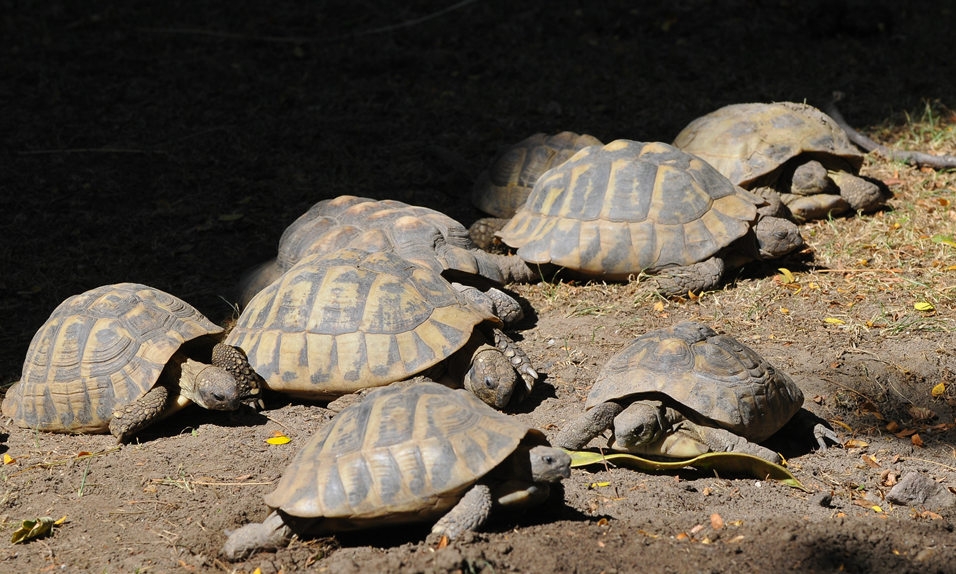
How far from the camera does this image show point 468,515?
2.88 meters

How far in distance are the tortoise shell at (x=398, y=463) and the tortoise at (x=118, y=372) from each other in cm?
129

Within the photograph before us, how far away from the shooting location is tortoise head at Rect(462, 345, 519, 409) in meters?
4.05

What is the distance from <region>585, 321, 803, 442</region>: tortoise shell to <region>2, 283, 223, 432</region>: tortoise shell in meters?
2.32

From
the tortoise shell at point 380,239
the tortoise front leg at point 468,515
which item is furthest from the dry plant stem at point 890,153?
the tortoise front leg at point 468,515

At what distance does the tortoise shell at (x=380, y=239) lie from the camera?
517 centimetres

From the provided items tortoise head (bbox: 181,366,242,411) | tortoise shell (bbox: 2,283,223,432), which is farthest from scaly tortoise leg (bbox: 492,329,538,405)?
tortoise shell (bbox: 2,283,223,432)

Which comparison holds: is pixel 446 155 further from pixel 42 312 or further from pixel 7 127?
pixel 7 127

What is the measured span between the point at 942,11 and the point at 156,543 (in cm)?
1154

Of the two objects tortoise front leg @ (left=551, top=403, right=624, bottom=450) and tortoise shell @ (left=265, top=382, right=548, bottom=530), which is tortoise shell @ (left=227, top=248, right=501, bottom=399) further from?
tortoise shell @ (left=265, top=382, right=548, bottom=530)

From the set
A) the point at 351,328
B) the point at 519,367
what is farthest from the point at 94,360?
the point at 519,367

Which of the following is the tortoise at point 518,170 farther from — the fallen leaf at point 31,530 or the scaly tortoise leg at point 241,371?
the fallen leaf at point 31,530

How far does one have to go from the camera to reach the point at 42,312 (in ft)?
18.1

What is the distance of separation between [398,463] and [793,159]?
4.78 meters

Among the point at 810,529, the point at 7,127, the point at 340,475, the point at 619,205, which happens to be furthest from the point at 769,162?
the point at 7,127
